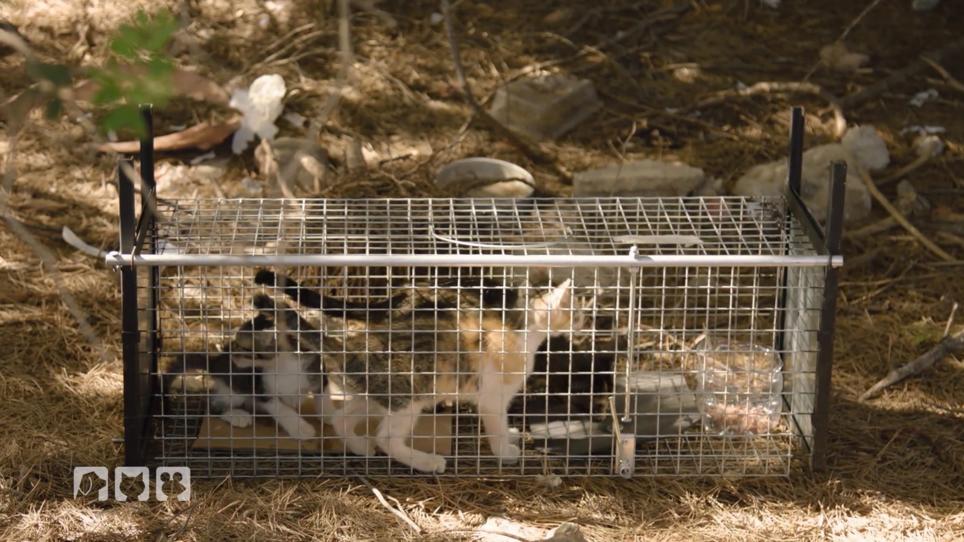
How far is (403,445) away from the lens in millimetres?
4387

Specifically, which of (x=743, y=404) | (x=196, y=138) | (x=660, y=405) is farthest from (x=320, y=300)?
(x=196, y=138)

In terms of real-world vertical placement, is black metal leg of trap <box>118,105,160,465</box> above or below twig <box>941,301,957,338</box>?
above

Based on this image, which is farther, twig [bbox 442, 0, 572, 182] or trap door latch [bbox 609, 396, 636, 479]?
twig [bbox 442, 0, 572, 182]

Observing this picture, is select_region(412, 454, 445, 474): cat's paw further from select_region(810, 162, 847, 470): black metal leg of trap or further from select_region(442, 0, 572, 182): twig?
select_region(442, 0, 572, 182): twig

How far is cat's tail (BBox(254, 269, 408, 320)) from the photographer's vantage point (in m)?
4.36

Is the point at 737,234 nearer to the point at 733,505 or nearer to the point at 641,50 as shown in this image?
the point at 733,505

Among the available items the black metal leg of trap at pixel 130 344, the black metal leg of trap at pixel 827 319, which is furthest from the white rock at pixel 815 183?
the black metal leg of trap at pixel 130 344

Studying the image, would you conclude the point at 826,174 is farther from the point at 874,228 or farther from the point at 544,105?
the point at 544,105

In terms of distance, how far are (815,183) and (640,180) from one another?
37.9 inches

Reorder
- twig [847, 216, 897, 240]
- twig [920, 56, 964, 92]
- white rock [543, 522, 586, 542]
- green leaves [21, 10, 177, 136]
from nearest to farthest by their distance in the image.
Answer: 1. green leaves [21, 10, 177, 136]
2. white rock [543, 522, 586, 542]
3. twig [847, 216, 897, 240]
4. twig [920, 56, 964, 92]

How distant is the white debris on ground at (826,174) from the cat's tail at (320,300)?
275 centimetres

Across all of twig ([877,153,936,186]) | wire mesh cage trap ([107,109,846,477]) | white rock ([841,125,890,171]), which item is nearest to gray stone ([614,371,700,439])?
wire mesh cage trap ([107,109,846,477])

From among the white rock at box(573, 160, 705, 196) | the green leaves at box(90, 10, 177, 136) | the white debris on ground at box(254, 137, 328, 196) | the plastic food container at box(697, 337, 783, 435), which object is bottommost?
the plastic food container at box(697, 337, 783, 435)

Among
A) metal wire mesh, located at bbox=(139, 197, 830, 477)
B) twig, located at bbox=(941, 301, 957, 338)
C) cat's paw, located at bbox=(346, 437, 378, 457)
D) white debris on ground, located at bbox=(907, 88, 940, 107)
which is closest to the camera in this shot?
metal wire mesh, located at bbox=(139, 197, 830, 477)
